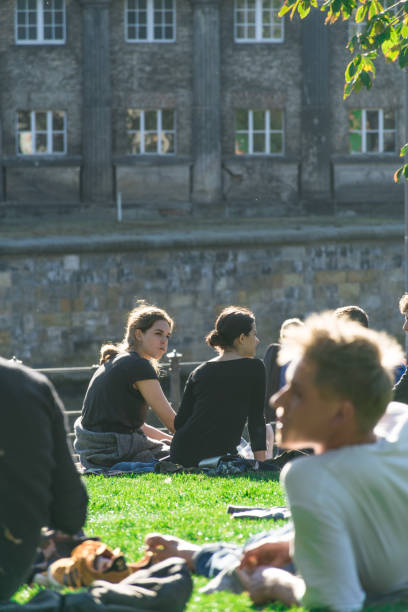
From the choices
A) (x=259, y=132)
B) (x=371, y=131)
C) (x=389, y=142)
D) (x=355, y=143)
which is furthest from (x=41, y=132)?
(x=389, y=142)

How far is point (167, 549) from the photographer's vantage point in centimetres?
384

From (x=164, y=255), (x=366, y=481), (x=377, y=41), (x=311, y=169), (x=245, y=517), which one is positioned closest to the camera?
(x=366, y=481)

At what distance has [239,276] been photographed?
2200 centimetres

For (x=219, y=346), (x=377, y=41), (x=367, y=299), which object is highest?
(x=377, y=41)

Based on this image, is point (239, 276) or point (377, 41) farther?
point (239, 276)

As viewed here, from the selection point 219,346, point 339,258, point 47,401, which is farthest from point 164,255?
point 47,401

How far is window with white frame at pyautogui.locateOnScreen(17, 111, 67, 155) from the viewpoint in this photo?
2766cm

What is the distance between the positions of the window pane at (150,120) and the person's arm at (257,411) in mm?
21807

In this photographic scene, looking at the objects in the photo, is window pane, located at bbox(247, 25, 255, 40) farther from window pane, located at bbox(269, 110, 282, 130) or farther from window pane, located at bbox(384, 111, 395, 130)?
window pane, located at bbox(384, 111, 395, 130)

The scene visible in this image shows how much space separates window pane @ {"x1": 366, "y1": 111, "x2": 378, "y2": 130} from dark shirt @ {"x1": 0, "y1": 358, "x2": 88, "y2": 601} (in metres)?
26.4

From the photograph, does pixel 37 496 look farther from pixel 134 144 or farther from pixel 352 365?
pixel 134 144

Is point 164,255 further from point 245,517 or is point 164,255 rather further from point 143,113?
point 245,517

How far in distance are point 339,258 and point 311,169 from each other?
5.77m

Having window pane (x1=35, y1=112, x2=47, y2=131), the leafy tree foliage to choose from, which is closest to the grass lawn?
the leafy tree foliage
